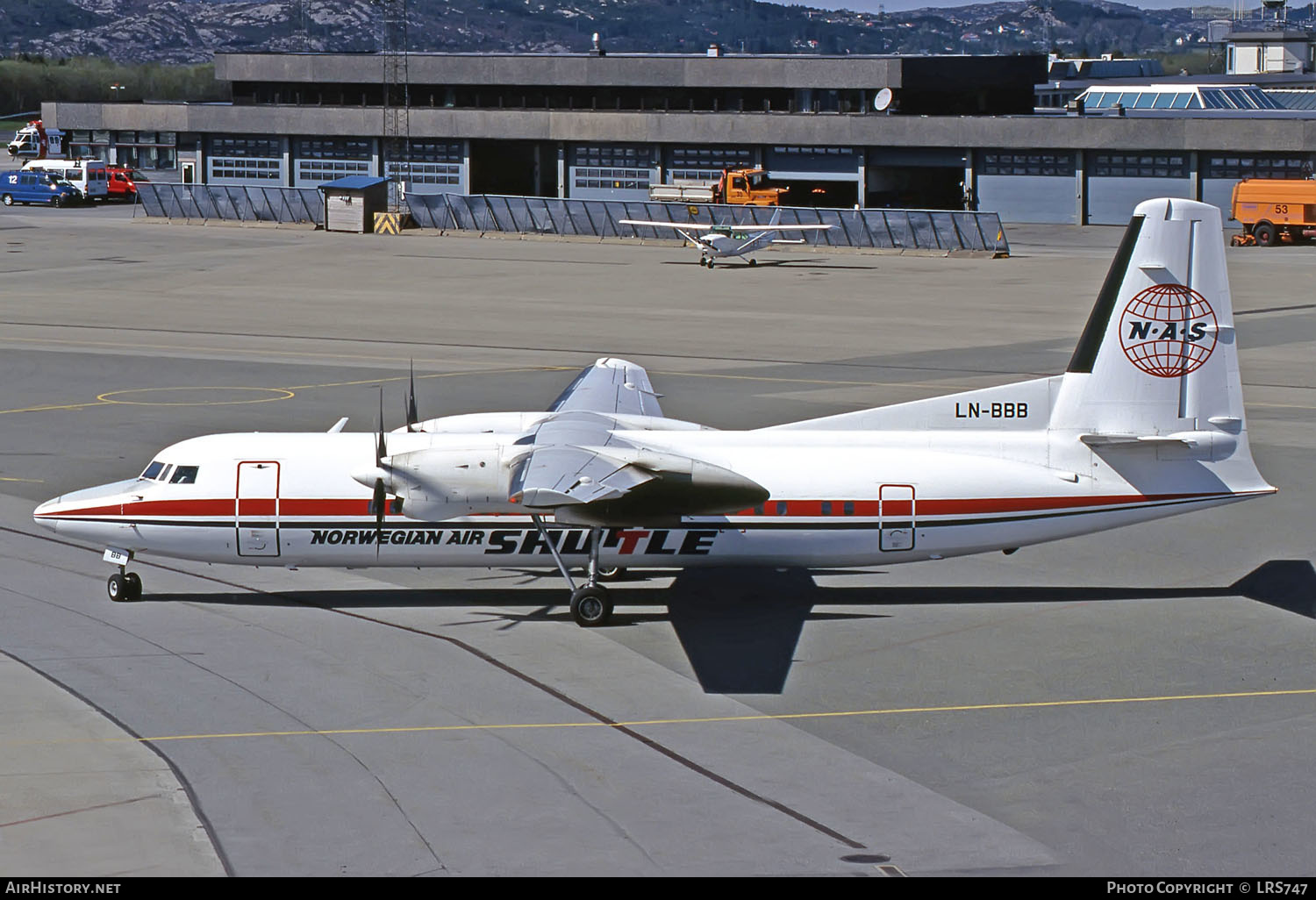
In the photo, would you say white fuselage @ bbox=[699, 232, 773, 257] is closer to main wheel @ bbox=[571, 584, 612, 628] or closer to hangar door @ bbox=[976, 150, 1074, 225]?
hangar door @ bbox=[976, 150, 1074, 225]

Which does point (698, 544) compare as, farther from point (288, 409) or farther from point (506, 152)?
point (506, 152)

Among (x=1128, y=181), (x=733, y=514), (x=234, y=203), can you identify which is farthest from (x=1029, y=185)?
(x=733, y=514)

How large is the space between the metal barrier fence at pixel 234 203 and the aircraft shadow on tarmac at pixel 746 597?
263 feet

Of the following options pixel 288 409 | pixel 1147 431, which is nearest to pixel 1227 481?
pixel 1147 431

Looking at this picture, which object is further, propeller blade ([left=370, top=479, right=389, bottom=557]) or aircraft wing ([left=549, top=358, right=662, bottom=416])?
aircraft wing ([left=549, top=358, right=662, bottom=416])

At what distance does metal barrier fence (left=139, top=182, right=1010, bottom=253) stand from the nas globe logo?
62.5m

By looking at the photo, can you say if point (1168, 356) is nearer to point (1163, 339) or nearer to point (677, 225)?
point (1163, 339)

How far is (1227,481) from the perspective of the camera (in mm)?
25703

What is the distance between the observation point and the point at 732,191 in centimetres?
10400

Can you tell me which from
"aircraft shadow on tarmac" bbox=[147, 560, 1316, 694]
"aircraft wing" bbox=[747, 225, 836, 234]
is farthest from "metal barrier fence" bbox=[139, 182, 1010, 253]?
"aircraft shadow on tarmac" bbox=[147, 560, 1316, 694]

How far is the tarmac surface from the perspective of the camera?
54.7 ft

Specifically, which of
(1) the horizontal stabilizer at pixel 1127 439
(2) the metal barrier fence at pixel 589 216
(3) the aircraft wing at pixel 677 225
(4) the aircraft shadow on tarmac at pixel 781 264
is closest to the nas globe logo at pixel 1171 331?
(1) the horizontal stabilizer at pixel 1127 439

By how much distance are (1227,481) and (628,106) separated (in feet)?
317

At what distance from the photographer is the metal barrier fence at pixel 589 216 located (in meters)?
88.1
